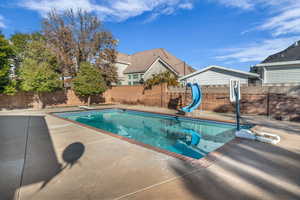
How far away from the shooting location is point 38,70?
1133 centimetres

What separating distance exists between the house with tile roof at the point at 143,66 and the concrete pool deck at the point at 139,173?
16.1 m

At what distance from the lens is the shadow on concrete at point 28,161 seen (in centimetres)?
249

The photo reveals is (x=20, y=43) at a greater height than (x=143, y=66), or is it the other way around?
(x=20, y=43)

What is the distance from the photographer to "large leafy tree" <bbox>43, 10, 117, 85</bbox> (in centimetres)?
1430

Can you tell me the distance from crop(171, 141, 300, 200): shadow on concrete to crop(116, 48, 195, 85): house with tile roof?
16373mm

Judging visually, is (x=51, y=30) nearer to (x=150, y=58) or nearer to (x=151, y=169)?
(x=150, y=58)

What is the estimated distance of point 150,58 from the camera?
21312 mm

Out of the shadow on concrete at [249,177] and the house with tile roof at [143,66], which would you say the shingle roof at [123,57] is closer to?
the house with tile roof at [143,66]

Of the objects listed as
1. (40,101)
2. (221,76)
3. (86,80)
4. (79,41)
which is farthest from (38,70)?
(221,76)

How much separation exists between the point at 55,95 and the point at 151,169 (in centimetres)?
1492

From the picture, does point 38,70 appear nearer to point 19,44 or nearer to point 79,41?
point 19,44

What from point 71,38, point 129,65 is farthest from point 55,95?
point 129,65

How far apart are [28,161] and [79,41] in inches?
580

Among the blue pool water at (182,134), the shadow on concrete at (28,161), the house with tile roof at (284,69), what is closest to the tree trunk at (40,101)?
the blue pool water at (182,134)
